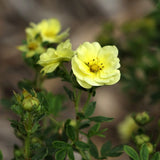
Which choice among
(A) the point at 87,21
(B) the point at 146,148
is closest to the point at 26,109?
(B) the point at 146,148

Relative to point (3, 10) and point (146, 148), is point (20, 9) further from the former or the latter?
point (146, 148)

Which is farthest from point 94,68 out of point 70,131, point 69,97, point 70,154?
point 70,154

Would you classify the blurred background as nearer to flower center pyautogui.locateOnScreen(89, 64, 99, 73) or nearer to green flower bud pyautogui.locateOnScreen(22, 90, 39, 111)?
flower center pyautogui.locateOnScreen(89, 64, 99, 73)

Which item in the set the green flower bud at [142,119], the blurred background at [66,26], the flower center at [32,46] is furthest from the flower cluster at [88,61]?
the blurred background at [66,26]

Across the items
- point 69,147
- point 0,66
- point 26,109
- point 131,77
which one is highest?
point 0,66

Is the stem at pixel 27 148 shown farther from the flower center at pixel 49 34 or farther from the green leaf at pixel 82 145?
the flower center at pixel 49 34

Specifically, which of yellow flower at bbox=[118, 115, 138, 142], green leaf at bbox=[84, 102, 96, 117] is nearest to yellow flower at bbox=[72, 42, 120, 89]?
green leaf at bbox=[84, 102, 96, 117]

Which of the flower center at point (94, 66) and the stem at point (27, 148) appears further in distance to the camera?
the flower center at point (94, 66)
